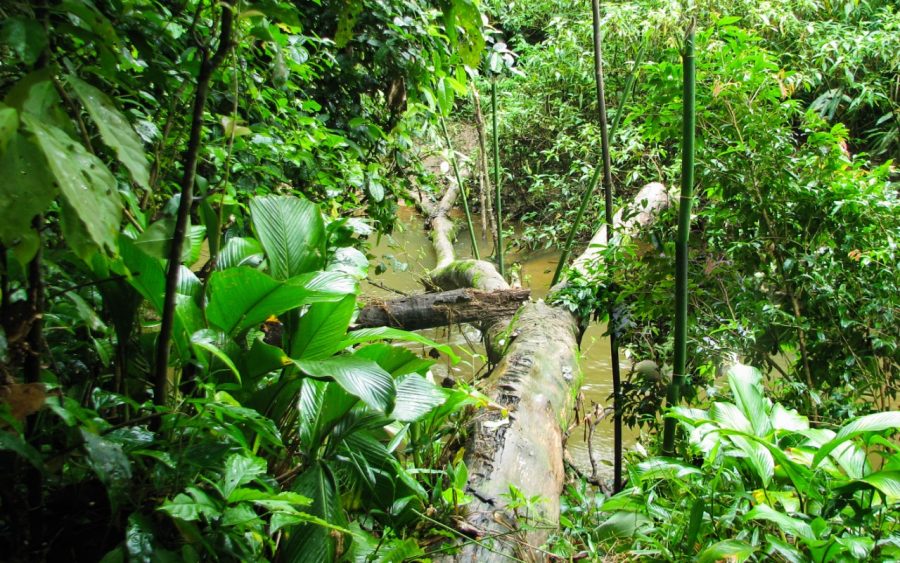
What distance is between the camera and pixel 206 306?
1391 mm

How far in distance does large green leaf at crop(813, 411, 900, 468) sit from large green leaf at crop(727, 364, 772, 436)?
0.28m

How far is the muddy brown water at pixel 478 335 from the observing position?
3293 mm

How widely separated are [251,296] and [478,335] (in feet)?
10.9

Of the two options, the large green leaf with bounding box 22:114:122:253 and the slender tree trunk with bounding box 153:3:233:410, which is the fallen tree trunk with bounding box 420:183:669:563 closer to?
the slender tree trunk with bounding box 153:3:233:410

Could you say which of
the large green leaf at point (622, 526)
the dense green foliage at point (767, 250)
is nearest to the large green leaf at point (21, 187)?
the large green leaf at point (622, 526)

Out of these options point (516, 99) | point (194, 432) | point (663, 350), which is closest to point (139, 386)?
point (194, 432)

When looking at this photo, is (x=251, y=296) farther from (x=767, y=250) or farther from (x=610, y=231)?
(x=767, y=250)

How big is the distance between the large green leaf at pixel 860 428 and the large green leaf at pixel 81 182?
141 centimetres

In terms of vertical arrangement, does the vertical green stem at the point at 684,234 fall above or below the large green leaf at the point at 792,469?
above

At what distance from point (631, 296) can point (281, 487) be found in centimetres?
182

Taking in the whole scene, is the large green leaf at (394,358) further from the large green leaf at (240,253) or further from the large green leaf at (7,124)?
the large green leaf at (7,124)

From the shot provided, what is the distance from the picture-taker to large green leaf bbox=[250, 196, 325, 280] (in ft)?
5.29

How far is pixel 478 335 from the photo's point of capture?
14.9ft

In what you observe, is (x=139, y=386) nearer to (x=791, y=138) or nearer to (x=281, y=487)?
(x=281, y=487)
